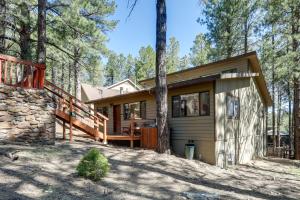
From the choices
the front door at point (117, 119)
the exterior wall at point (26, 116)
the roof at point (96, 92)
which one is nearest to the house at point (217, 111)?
the front door at point (117, 119)

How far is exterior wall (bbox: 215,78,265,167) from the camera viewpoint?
37.8 ft

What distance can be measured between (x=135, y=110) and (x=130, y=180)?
9279 millimetres

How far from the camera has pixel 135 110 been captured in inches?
621

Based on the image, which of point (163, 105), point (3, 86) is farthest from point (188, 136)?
point (3, 86)

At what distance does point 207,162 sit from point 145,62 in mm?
28171

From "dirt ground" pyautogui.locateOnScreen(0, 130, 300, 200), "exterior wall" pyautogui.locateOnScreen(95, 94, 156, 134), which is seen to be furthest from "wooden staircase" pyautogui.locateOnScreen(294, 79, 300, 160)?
"exterior wall" pyautogui.locateOnScreen(95, 94, 156, 134)

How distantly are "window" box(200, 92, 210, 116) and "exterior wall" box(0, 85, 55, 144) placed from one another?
5.81m

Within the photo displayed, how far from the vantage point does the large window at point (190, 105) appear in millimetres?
11680

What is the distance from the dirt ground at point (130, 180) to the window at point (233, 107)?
285 centimetres

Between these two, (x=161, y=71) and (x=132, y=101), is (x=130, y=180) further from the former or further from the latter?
(x=132, y=101)

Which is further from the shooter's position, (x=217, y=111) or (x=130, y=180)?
(x=217, y=111)

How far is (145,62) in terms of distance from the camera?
38.3 meters

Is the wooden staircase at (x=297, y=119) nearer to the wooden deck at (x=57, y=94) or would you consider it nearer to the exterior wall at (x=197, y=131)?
the exterior wall at (x=197, y=131)

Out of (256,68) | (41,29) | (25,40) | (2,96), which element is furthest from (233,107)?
(25,40)
